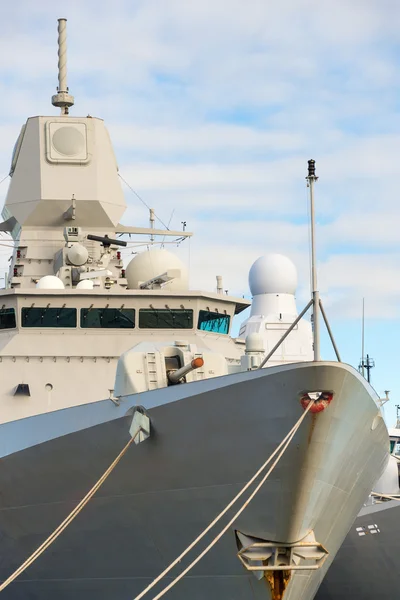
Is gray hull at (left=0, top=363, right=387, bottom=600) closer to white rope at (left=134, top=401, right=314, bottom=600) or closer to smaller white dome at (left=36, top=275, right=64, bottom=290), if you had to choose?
white rope at (left=134, top=401, right=314, bottom=600)

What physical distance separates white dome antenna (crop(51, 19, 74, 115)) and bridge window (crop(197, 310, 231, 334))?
6310 mm

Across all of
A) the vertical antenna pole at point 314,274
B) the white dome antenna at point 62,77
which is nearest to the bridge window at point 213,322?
the white dome antenna at point 62,77

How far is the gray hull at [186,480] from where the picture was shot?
12.9 m

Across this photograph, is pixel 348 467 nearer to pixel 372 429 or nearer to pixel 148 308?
pixel 372 429

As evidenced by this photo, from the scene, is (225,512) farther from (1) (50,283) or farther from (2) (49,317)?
(1) (50,283)

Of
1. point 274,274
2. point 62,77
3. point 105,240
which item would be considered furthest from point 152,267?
point 274,274

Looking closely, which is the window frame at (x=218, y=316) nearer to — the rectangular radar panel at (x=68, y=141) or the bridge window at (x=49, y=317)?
the bridge window at (x=49, y=317)

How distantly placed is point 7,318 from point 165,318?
2762 millimetres

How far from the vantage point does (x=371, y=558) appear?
21609 millimetres

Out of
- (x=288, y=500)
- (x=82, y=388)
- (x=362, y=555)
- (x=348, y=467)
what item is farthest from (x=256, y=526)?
(x=362, y=555)

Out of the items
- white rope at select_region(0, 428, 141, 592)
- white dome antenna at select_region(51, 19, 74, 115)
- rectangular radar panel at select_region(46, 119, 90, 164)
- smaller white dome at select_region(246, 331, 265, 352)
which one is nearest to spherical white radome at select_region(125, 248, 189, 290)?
rectangular radar panel at select_region(46, 119, 90, 164)

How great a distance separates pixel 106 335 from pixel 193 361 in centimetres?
557

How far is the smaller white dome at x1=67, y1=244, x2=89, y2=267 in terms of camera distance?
20375mm

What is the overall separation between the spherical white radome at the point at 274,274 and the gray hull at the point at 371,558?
24.4 meters
